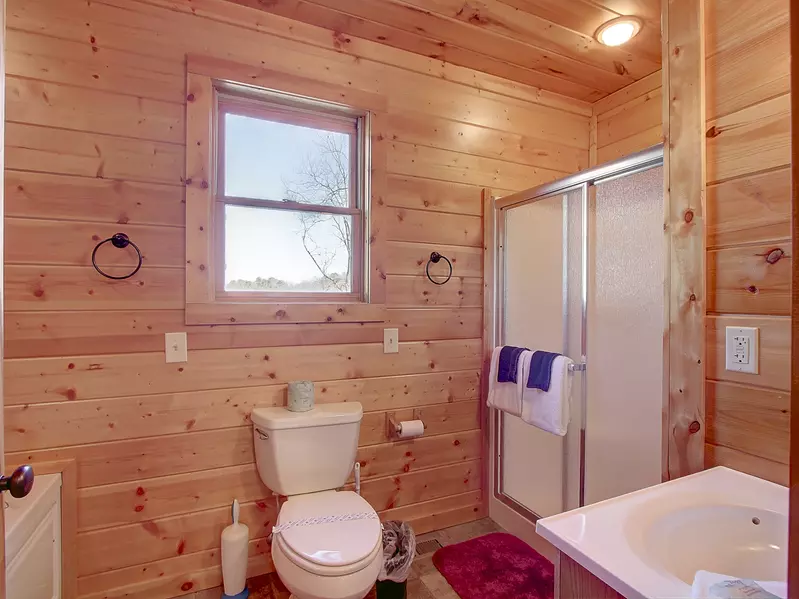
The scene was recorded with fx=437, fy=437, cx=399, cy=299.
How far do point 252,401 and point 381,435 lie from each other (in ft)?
2.14

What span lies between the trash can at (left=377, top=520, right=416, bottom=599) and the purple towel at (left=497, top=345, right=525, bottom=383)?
829 mm

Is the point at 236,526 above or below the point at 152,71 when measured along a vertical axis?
below

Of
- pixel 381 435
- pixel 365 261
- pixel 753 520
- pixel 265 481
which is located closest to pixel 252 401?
pixel 265 481

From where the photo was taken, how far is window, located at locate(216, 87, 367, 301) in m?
1.99

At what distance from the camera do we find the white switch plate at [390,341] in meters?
2.18

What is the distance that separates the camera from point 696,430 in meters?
1.28

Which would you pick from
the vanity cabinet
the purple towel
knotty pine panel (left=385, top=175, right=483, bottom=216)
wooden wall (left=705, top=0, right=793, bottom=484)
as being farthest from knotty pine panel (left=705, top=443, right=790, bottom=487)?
knotty pine panel (left=385, top=175, right=483, bottom=216)

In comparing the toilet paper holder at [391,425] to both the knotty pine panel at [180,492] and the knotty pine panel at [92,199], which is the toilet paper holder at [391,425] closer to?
the knotty pine panel at [180,492]

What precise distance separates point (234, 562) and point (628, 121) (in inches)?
117

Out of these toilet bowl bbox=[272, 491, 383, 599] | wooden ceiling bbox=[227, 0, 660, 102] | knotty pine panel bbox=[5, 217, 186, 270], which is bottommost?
toilet bowl bbox=[272, 491, 383, 599]

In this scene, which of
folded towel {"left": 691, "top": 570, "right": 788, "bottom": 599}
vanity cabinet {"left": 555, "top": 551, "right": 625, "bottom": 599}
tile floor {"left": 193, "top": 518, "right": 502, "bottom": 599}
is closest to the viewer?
folded towel {"left": 691, "top": 570, "right": 788, "bottom": 599}

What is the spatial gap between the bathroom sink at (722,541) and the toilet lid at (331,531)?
0.88 m

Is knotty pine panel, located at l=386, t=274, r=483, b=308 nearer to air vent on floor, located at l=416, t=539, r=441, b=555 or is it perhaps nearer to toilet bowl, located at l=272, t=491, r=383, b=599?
Result: toilet bowl, located at l=272, t=491, r=383, b=599

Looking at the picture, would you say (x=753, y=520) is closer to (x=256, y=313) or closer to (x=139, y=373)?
(x=256, y=313)
